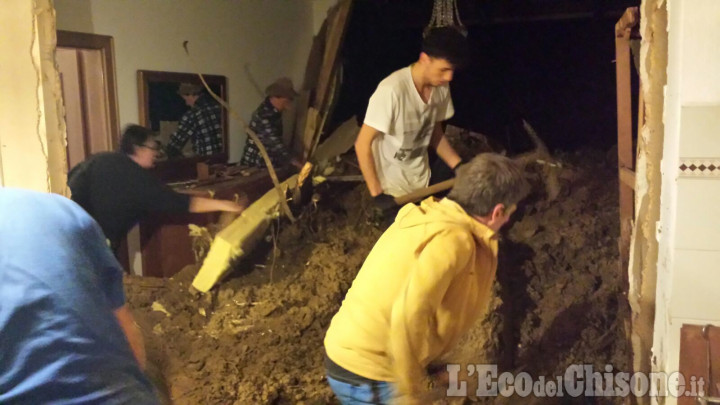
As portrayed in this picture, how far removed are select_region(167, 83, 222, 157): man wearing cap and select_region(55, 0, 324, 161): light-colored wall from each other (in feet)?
0.56

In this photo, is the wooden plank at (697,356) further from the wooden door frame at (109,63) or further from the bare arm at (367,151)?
the wooden door frame at (109,63)

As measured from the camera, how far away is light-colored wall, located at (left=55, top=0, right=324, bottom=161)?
3.31 m

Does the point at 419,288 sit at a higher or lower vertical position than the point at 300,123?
lower

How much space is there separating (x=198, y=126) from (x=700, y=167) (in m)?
3.40

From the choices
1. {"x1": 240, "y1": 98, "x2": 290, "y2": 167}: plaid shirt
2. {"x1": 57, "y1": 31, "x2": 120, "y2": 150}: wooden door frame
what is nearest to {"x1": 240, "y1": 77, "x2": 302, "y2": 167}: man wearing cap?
{"x1": 240, "y1": 98, "x2": 290, "y2": 167}: plaid shirt

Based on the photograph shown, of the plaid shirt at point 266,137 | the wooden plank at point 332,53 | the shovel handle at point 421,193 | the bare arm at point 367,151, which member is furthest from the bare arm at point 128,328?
→ the wooden plank at point 332,53

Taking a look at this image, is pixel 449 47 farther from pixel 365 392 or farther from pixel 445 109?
pixel 365 392

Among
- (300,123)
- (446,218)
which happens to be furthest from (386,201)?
(300,123)

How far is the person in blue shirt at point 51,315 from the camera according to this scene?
1.01 metres

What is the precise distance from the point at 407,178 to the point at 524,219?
56.0 inches

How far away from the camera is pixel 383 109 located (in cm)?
251

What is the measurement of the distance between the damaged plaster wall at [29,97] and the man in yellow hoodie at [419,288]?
1063 mm

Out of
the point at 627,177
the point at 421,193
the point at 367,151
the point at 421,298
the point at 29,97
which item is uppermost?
the point at 29,97

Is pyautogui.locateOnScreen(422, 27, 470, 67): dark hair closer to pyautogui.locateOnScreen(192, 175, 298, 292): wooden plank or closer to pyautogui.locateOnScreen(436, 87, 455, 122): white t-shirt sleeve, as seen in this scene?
pyautogui.locateOnScreen(436, 87, 455, 122): white t-shirt sleeve
